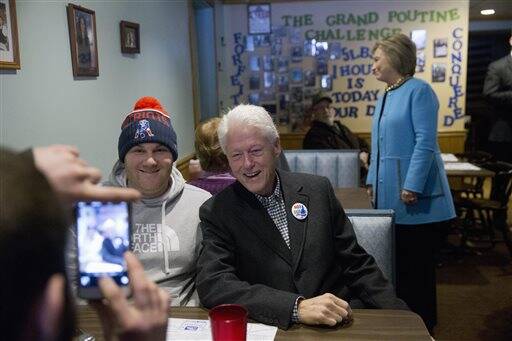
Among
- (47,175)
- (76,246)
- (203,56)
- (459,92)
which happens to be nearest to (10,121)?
(76,246)

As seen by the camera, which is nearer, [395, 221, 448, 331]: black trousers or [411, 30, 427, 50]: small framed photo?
[395, 221, 448, 331]: black trousers

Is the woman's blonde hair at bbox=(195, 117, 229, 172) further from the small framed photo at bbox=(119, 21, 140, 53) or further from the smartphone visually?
the smartphone

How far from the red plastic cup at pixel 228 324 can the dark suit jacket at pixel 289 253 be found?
345 millimetres

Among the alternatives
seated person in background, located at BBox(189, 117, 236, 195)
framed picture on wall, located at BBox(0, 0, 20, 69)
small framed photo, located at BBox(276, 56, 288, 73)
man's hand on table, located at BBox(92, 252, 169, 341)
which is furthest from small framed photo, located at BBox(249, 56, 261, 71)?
man's hand on table, located at BBox(92, 252, 169, 341)

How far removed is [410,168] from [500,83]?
8.77 feet

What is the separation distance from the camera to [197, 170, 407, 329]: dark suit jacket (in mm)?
1456

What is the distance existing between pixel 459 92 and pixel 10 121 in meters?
4.98

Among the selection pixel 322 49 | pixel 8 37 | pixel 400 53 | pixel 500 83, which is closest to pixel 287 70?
pixel 322 49

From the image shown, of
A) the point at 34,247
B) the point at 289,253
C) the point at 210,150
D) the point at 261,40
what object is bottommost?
the point at 289,253

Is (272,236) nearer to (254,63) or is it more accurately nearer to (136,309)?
(136,309)

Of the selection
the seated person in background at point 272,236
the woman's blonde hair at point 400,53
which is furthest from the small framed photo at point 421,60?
the seated person in background at point 272,236

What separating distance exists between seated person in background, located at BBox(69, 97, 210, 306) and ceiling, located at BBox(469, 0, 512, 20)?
20.3 feet

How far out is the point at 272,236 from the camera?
1.49 m

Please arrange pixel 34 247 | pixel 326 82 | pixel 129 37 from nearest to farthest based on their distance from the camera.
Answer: pixel 34 247, pixel 129 37, pixel 326 82
